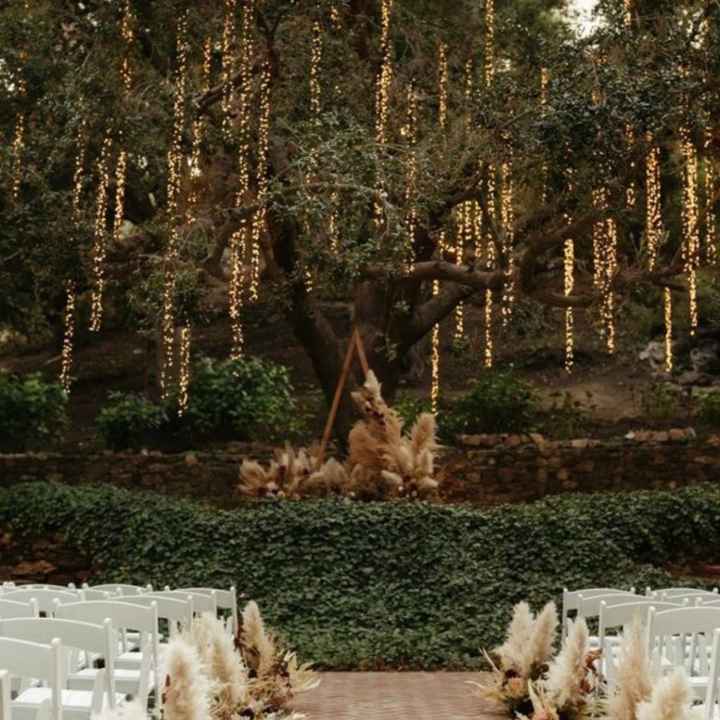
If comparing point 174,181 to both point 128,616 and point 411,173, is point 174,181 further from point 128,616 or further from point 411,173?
point 128,616

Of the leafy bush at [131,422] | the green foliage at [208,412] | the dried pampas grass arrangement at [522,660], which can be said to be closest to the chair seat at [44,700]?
the dried pampas grass arrangement at [522,660]

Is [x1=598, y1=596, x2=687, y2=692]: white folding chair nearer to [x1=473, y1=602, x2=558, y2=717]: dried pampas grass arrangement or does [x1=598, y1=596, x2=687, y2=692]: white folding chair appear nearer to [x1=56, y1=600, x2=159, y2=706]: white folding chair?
[x1=473, y1=602, x2=558, y2=717]: dried pampas grass arrangement

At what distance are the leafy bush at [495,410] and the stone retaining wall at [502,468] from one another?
92 cm

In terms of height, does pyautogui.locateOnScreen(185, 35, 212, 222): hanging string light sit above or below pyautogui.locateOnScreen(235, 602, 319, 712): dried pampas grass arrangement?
above

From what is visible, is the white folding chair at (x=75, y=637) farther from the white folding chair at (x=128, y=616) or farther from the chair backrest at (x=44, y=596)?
the chair backrest at (x=44, y=596)

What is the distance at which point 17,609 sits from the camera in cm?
698

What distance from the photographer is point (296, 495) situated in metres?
15.4

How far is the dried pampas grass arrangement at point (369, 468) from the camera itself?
49.6 ft

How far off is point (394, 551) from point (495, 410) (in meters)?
5.54

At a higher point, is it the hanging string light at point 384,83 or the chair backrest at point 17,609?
the hanging string light at point 384,83

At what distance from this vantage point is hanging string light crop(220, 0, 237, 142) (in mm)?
14617

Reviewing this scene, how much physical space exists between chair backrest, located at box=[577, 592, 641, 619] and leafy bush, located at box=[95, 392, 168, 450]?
1110 centimetres

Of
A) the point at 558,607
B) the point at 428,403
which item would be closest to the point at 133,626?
the point at 558,607

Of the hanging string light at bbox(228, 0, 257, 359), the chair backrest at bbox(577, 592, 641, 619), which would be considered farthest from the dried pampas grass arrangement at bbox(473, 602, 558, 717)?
the hanging string light at bbox(228, 0, 257, 359)
